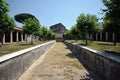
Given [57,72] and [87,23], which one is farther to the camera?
[87,23]

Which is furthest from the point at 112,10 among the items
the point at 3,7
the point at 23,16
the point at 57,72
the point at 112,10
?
the point at 23,16

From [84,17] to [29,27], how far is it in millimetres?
13050

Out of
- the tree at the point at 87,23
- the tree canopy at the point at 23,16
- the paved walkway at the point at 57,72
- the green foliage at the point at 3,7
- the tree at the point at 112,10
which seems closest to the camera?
the paved walkway at the point at 57,72

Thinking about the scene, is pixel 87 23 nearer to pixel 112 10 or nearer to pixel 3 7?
pixel 3 7

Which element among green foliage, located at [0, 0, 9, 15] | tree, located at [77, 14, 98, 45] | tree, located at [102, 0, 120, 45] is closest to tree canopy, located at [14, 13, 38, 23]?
tree, located at [77, 14, 98, 45]

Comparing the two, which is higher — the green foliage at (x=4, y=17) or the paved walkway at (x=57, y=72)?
the green foliage at (x=4, y=17)

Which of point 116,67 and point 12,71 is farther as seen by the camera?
point 12,71

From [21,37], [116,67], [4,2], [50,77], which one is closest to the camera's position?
[116,67]

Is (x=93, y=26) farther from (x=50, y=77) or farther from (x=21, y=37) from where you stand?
(x=21, y=37)

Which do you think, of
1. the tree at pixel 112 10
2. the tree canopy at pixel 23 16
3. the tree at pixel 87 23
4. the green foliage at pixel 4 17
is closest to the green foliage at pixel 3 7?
the green foliage at pixel 4 17

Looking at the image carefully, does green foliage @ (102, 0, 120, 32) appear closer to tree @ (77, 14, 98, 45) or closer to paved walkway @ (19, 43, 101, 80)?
paved walkway @ (19, 43, 101, 80)

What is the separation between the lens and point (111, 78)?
6.93 m

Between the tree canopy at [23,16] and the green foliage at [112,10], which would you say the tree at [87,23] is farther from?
the tree canopy at [23,16]

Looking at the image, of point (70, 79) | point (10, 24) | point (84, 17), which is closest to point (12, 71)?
point (70, 79)
